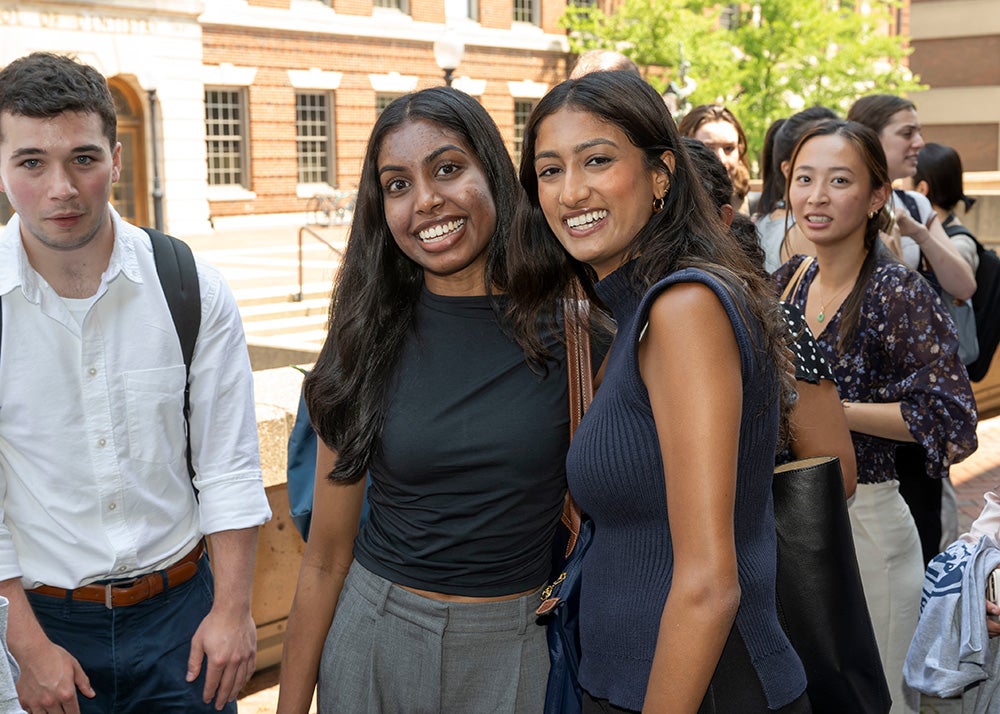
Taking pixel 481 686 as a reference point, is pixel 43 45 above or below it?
above

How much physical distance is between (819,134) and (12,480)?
2.79m

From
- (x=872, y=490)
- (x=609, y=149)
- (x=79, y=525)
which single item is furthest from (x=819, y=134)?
(x=79, y=525)

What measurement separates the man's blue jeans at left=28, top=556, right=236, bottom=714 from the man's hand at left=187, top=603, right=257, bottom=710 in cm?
4

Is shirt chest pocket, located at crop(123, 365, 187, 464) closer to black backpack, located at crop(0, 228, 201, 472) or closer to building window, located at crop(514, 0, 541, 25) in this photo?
black backpack, located at crop(0, 228, 201, 472)

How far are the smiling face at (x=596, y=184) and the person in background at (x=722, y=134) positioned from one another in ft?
11.2

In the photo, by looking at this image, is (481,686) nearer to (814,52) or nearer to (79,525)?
(79,525)

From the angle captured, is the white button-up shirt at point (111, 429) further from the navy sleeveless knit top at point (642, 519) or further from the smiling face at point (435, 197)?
the navy sleeveless knit top at point (642, 519)

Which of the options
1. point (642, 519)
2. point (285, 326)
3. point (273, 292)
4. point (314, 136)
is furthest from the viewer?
point (314, 136)

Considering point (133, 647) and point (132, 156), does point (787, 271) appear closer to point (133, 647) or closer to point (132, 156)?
point (133, 647)

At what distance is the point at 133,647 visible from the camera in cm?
274

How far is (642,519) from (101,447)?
143 centimetres

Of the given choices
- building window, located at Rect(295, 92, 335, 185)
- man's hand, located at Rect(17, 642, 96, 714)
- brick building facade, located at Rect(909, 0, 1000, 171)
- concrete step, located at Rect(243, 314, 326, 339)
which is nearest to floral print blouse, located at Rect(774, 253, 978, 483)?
man's hand, located at Rect(17, 642, 96, 714)

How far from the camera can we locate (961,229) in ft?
20.0

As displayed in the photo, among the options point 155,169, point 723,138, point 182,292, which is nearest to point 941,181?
point 723,138
